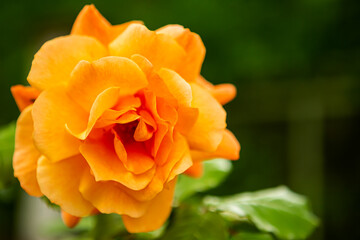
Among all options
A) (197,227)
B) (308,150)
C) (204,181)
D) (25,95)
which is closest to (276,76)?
(308,150)

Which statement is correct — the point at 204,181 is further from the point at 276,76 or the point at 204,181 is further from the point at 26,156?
the point at 276,76

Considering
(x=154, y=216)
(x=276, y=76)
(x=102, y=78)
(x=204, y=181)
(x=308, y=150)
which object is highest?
(x=102, y=78)

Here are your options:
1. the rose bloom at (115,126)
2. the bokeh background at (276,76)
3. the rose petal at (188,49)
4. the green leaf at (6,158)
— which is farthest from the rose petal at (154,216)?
the bokeh background at (276,76)

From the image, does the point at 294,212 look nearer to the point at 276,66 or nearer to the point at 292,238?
the point at 292,238

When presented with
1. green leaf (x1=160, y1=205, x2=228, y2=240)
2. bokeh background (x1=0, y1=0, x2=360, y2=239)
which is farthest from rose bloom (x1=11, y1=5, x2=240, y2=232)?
bokeh background (x1=0, y1=0, x2=360, y2=239)

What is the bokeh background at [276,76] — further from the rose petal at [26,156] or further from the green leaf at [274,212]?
the rose petal at [26,156]
